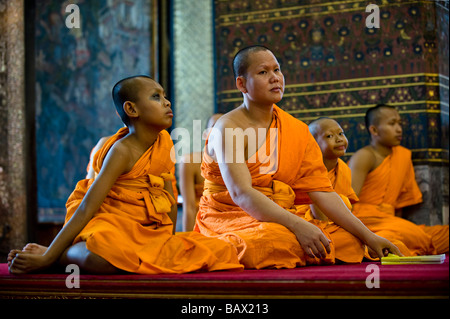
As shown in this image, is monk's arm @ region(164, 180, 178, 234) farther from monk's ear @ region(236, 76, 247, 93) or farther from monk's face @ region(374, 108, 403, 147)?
monk's face @ region(374, 108, 403, 147)

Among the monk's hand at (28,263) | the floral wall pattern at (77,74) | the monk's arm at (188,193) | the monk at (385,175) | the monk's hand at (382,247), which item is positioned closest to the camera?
the monk's hand at (28,263)

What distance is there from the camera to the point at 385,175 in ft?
19.6

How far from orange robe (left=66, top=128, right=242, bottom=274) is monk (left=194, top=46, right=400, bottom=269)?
239 millimetres

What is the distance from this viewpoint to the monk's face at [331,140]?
187 inches

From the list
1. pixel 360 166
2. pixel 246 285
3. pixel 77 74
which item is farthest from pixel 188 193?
pixel 77 74

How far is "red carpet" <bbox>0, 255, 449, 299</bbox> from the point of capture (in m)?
2.48

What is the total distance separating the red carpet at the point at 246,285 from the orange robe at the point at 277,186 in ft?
1.67

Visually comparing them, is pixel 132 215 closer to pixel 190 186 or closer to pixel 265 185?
pixel 265 185

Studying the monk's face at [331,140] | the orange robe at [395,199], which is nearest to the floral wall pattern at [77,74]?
the orange robe at [395,199]

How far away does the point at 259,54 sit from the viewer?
3.91 metres

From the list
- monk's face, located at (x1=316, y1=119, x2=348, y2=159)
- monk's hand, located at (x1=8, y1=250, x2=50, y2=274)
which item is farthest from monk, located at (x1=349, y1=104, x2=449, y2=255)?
monk's hand, located at (x1=8, y1=250, x2=50, y2=274)

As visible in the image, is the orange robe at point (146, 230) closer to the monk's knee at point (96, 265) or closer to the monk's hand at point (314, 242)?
the monk's knee at point (96, 265)

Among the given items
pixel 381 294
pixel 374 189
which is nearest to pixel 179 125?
pixel 374 189

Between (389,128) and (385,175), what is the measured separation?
44 cm
